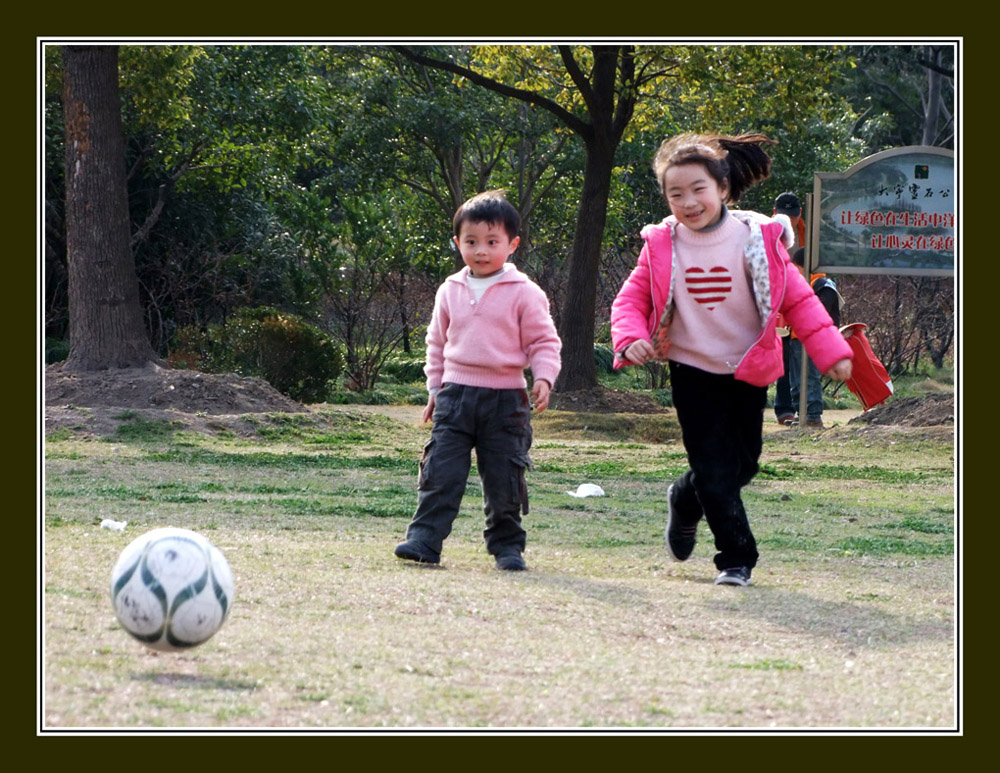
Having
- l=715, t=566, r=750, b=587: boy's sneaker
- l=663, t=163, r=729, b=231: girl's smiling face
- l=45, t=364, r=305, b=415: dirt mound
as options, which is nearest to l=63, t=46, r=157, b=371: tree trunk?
l=45, t=364, r=305, b=415: dirt mound

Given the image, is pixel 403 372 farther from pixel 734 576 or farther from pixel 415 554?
pixel 734 576

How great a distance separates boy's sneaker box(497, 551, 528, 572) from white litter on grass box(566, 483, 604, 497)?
3.26 metres

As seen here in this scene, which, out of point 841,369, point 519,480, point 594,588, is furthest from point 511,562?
point 841,369

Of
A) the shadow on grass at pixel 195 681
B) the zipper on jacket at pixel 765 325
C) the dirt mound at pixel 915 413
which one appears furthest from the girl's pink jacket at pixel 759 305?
the dirt mound at pixel 915 413

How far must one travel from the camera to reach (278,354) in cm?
1748

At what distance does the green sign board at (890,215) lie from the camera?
15719 millimetres

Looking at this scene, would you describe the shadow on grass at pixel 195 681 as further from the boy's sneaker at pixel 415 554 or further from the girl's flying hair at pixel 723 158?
the girl's flying hair at pixel 723 158

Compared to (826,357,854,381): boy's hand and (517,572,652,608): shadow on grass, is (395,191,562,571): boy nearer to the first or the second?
(517,572,652,608): shadow on grass

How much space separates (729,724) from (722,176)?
307 centimetres

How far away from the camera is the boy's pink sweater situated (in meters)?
6.51

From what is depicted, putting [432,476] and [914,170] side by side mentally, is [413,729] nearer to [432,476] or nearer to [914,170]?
[432,476]

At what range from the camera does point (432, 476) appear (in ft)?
21.5

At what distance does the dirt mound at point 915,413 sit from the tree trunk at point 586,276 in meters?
4.59

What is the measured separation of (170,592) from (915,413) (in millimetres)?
11676
